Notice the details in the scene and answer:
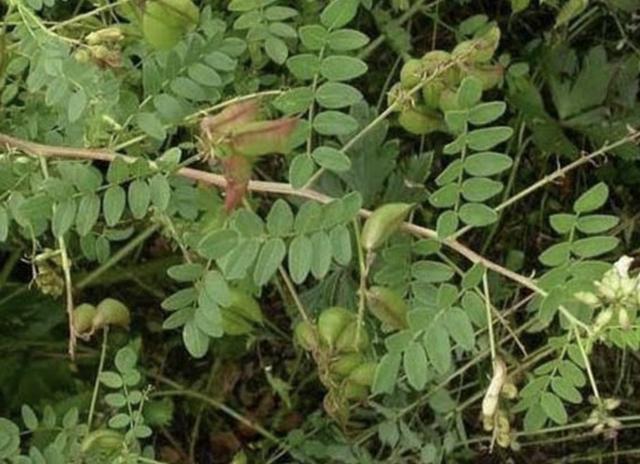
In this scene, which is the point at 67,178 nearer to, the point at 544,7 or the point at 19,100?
the point at 19,100

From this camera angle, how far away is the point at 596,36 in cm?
238

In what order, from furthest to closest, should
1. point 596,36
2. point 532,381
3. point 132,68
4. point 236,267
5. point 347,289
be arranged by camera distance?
point 596,36 < point 347,289 < point 132,68 < point 532,381 < point 236,267

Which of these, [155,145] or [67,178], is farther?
[155,145]

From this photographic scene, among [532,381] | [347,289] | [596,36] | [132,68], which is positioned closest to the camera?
[532,381]

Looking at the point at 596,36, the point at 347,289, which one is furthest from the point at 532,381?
the point at 596,36

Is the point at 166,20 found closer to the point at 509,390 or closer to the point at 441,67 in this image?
the point at 441,67

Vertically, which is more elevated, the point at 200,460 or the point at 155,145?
the point at 155,145

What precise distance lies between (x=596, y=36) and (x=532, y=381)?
1004 mm

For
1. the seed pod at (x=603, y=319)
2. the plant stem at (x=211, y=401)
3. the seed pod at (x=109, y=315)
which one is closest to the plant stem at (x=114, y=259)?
the plant stem at (x=211, y=401)

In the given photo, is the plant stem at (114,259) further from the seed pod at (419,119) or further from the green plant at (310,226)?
the seed pod at (419,119)

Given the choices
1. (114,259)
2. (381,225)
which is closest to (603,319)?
(381,225)

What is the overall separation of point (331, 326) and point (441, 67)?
1.06ft

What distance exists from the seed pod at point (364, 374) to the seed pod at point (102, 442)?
330 mm

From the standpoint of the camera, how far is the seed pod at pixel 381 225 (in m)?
1.42
